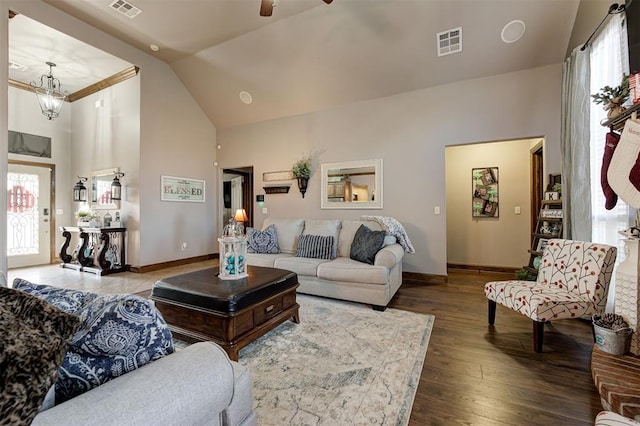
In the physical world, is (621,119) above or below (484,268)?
above

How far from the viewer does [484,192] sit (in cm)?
487

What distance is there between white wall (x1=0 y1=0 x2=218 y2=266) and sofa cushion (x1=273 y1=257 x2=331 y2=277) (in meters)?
2.97

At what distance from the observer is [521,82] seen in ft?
12.3

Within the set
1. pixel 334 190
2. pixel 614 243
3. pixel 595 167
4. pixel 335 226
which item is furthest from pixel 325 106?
pixel 614 243

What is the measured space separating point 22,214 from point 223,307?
21.0ft

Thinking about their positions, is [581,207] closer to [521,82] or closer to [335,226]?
[521,82]

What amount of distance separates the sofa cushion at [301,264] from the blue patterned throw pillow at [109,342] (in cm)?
248

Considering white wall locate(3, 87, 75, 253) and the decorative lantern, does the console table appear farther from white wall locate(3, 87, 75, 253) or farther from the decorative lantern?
the decorative lantern

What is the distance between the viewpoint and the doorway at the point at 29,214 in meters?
5.32

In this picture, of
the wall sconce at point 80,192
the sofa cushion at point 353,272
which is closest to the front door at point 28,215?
the wall sconce at point 80,192

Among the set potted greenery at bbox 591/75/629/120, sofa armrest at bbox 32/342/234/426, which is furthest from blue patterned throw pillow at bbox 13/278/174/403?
potted greenery at bbox 591/75/629/120

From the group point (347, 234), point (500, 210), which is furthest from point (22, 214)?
point (500, 210)

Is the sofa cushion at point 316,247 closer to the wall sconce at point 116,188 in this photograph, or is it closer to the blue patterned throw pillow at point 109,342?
the blue patterned throw pillow at point 109,342

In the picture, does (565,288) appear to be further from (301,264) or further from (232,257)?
(232,257)
